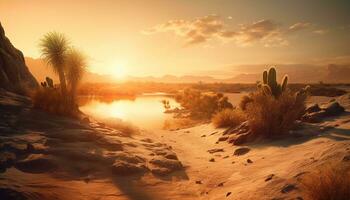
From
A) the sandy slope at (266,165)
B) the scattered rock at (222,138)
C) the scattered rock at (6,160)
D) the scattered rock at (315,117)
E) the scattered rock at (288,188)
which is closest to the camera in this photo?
the scattered rock at (288,188)

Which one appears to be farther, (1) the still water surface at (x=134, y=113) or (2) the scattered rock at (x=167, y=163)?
(1) the still water surface at (x=134, y=113)

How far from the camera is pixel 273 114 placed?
12.5 meters

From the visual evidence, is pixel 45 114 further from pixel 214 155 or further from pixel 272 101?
pixel 272 101

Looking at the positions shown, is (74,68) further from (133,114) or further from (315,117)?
(315,117)

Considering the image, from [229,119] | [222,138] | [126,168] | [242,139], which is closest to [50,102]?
[126,168]

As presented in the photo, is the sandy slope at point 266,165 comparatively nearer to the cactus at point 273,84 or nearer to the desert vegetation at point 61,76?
the cactus at point 273,84

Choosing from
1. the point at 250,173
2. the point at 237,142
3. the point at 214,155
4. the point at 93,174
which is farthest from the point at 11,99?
the point at 250,173

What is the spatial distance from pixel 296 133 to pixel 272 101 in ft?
6.56

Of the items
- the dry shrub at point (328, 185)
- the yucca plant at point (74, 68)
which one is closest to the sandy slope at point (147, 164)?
the dry shrub at point (328, 185)

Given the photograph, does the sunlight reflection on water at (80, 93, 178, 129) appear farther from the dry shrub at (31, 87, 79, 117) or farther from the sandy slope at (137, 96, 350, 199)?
the sandy slope at (137, 96, 350, 199)

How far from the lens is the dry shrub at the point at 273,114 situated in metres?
12.3

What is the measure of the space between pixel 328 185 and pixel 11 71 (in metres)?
18.1

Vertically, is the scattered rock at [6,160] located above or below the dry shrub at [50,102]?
below

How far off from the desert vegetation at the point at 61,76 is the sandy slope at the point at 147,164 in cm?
110
